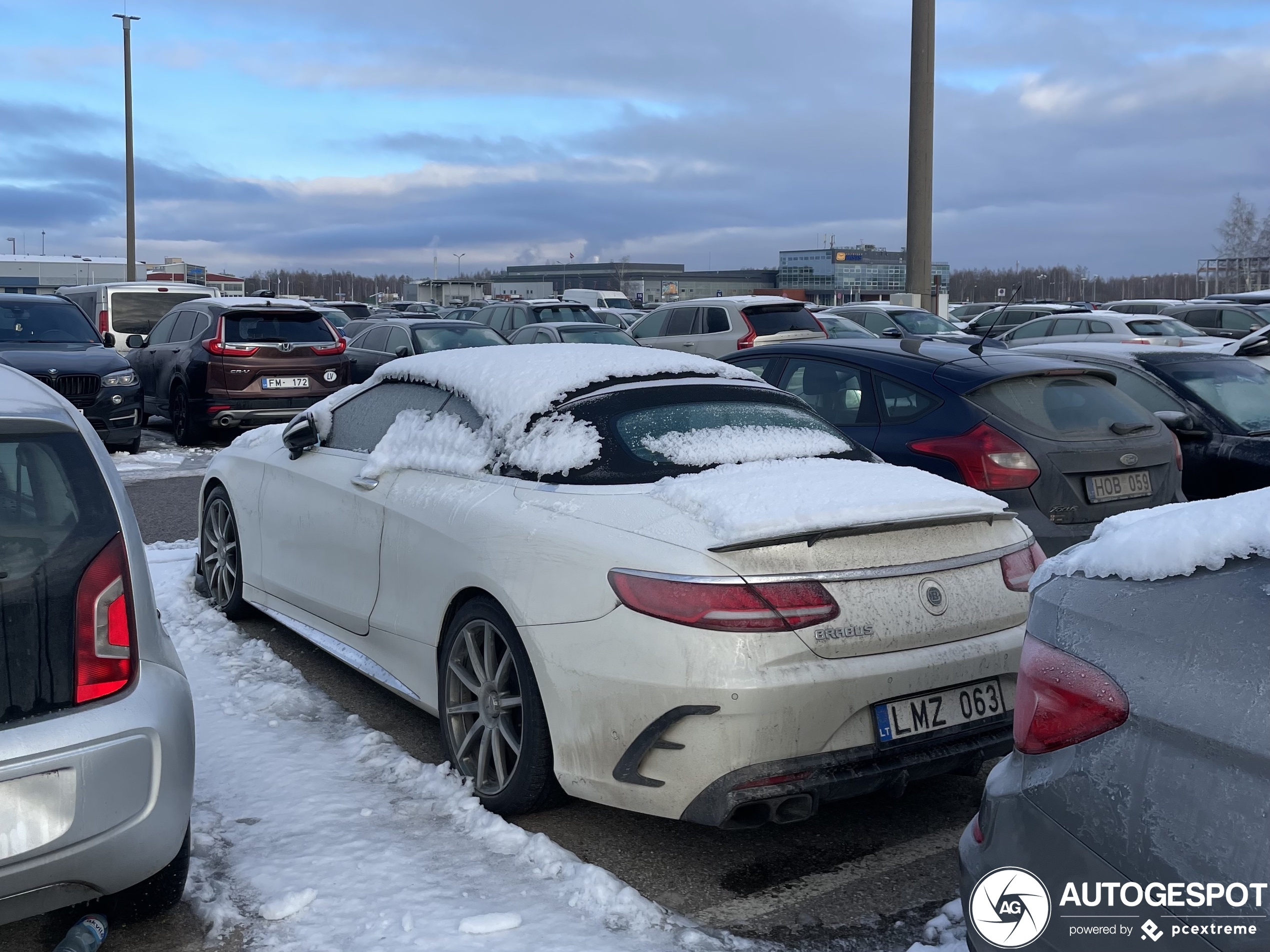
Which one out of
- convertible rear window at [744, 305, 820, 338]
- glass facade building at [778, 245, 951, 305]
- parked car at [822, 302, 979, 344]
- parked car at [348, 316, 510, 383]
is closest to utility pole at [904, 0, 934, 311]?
parked car at [822, 302, 979, 344]

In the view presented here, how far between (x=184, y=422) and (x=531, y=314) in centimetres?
947

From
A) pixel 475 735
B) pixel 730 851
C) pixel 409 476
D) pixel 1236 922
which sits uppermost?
pixel 409 476

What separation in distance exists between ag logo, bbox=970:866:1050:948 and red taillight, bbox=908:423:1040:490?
12.3ft

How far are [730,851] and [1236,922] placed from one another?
2.04 meters

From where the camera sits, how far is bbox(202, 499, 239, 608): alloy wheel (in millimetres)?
6102

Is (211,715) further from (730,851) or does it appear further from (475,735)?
(730,851)

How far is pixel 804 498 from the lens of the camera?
3492 mm

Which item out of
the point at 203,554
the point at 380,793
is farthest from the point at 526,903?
the point at 203,554

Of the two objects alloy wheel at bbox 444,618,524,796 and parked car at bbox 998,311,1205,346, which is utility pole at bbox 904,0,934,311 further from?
alloy wheel at bbox 444,618,524,796

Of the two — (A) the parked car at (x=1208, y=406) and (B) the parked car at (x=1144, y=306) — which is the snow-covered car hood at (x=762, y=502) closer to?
(A) the parked car at (x=1208, y=406)

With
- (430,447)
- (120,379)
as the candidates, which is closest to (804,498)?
(430,447)

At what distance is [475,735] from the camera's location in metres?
3.92

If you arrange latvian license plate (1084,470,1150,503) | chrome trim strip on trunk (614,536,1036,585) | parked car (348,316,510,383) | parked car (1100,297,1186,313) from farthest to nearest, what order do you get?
parked car (1100,297,1186,313) → parked car (348,316,510,383) → latvian license plate (1084,470,1150,503) → chrome trim strip on trunk (614,536,1036,585)

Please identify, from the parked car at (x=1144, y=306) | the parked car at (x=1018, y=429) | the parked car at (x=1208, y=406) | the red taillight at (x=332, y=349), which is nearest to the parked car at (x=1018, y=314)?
the parked car at (x=1144, y=306)
